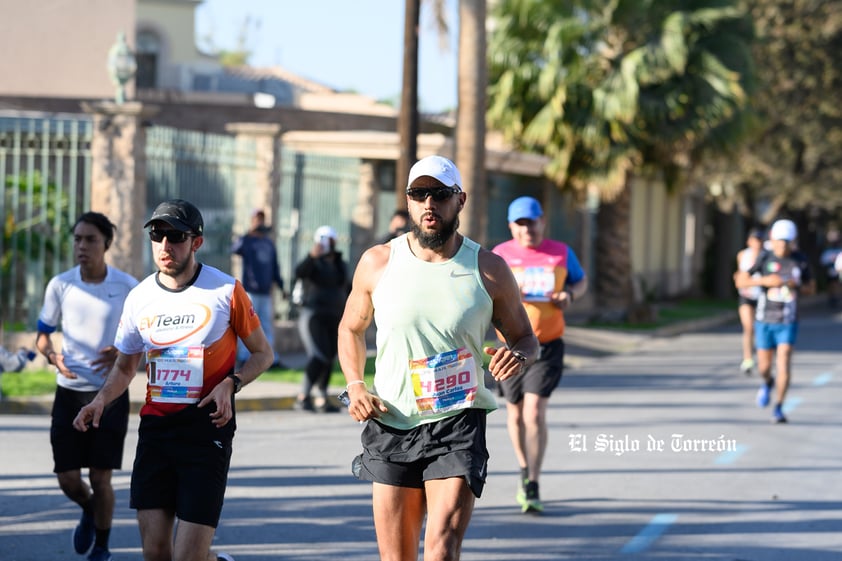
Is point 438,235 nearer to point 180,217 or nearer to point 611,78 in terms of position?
point 180,217

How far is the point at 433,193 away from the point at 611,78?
22361mm

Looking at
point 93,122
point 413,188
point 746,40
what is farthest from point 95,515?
point 746,40

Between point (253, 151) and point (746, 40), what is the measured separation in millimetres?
13112

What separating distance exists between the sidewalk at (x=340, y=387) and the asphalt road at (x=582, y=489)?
254 millimetres

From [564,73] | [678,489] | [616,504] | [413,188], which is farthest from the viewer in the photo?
[564,73]

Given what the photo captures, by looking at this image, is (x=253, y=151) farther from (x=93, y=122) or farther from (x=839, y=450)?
(x=839, y=450)

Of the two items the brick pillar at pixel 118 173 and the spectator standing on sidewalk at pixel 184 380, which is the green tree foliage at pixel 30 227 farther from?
the spectator standing on sidewalk at pixel 184 380

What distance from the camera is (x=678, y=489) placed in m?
9.93

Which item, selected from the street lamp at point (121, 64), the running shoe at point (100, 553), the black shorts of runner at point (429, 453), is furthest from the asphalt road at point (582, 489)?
the street lamp at point (121, 64)

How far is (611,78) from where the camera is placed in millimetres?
26875

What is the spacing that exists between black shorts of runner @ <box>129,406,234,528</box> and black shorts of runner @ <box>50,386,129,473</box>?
139 centimetres

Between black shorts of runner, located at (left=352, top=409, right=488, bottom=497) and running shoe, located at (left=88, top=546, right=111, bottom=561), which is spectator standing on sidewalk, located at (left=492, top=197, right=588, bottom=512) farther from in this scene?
black shorts of runner, located at (left=352, top=409, right=488, bottom=497)

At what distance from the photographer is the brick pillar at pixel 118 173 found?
16.3 metres

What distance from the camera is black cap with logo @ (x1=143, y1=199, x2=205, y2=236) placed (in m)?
5.52
